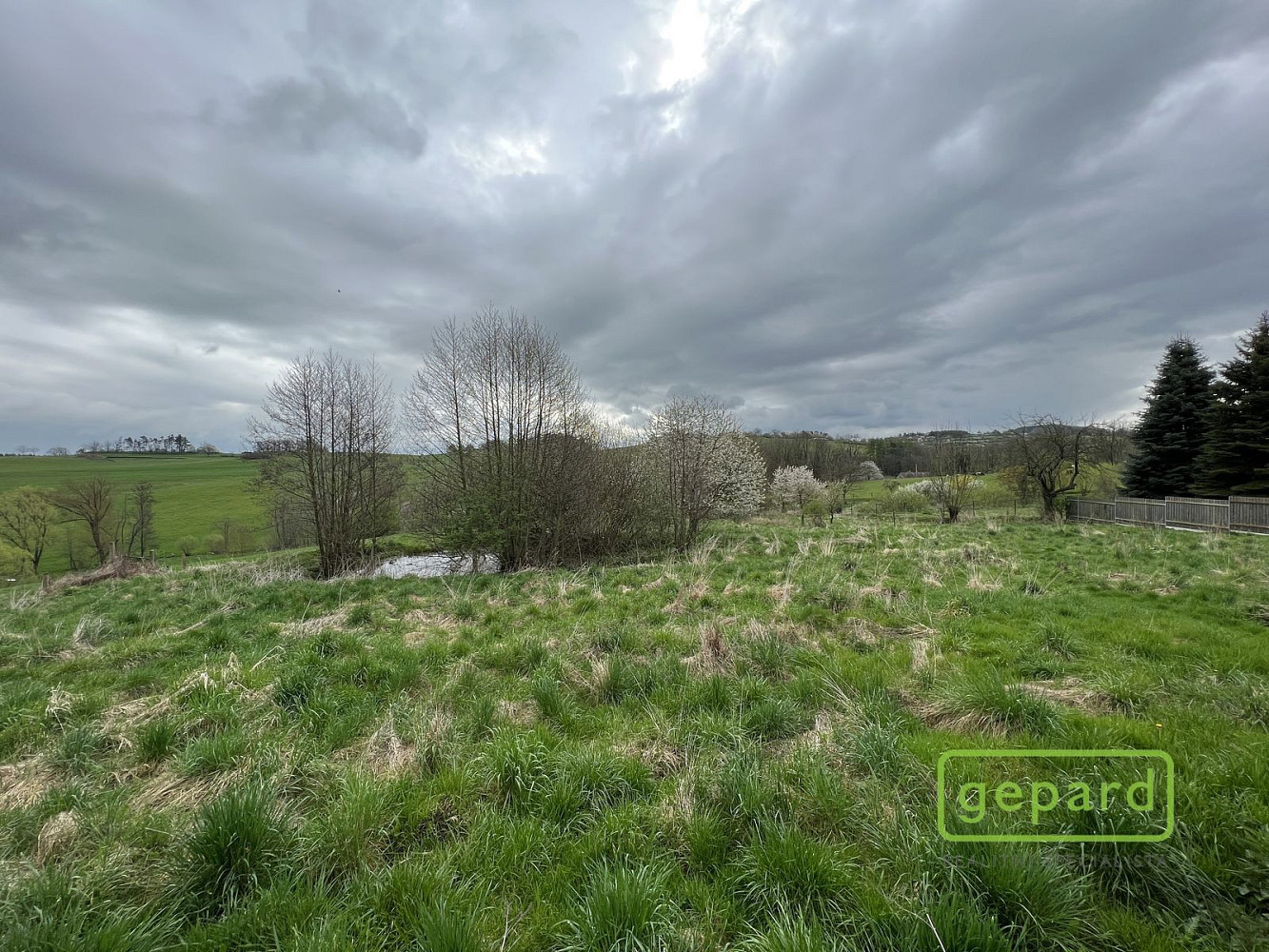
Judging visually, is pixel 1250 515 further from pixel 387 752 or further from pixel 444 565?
pixel 444 565

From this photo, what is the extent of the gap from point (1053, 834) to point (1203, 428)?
3759cm

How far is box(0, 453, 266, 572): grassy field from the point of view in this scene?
36594 millimetres

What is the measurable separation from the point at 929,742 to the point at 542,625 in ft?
16.5

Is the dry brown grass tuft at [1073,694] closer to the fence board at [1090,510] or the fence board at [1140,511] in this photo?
the fence board at [1140,511]

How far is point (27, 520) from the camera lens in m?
29.7

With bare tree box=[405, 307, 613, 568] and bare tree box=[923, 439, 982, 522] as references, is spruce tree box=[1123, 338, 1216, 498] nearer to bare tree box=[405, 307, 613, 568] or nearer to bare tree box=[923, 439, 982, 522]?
bare tree box=[923, 439, 982, 522]

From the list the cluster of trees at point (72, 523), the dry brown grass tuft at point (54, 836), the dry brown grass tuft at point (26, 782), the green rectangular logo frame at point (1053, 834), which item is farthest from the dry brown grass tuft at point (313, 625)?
the cluster of trees at point (72, 523)

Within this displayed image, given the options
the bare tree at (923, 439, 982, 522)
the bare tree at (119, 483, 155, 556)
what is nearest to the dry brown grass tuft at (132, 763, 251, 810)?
the bare tree at (923, 439, 982, 522)

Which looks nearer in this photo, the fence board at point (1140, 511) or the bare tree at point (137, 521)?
the fence board at point (1140, 511)

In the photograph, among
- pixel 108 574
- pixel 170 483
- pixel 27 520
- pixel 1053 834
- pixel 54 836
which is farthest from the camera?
pixel 170 483

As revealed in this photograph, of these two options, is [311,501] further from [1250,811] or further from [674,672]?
[1250,811]

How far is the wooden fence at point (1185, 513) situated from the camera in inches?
688

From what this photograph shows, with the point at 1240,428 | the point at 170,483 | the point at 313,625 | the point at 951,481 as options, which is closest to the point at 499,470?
the point at 313,625

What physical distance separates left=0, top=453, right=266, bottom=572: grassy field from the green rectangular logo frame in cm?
3149
